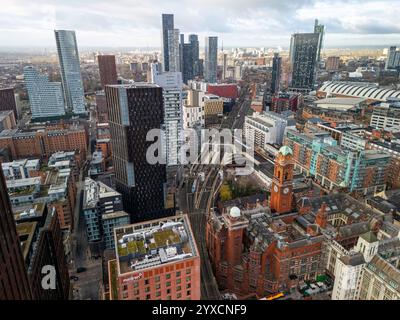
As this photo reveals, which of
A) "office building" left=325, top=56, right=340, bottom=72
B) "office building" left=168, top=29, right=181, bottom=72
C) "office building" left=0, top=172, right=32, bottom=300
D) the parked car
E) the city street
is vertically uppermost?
"office building" left=168, top=29, right=181, bottom=72

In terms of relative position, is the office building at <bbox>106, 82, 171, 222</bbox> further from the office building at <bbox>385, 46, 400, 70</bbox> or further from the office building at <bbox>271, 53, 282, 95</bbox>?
the office building at <bbox>385, 46, 400, 70</bbox>

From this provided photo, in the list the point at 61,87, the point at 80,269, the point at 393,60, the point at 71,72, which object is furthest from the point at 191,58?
the point at 80,269

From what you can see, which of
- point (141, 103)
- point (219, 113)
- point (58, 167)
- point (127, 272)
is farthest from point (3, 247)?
point (219, 113)

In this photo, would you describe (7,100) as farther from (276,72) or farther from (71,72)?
(276,72)

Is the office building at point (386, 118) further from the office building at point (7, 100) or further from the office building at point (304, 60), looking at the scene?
the office building at point (7, 100)

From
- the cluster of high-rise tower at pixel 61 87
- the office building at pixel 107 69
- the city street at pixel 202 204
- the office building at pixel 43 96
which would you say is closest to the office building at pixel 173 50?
the office building at pixel 107 69

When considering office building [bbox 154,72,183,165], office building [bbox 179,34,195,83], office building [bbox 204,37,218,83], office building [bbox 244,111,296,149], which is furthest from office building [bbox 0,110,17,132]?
office building [bbox 204,37,218,83]
